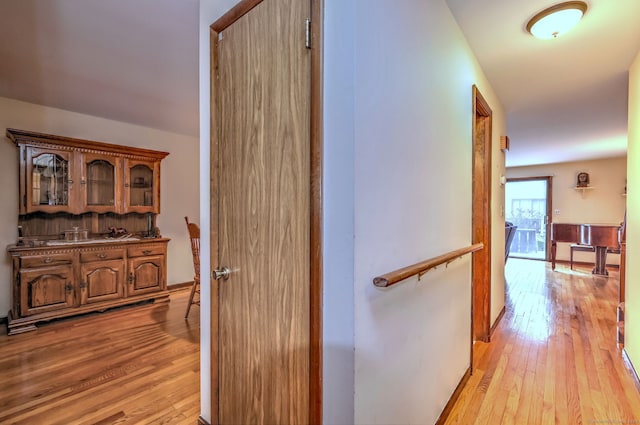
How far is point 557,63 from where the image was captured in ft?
7.66

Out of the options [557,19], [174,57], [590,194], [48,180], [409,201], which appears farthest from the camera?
[590,194]

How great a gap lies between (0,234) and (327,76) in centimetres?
392

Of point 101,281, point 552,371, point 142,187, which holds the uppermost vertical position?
point 142,187

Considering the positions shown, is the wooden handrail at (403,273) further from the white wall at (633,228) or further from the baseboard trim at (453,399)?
the white wall at (633,228)

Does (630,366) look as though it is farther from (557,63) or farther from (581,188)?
(581,188)

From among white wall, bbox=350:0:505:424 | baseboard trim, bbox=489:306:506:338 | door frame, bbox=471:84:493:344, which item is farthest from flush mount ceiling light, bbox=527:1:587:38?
baseboard trim, bbox=489:306:506:338

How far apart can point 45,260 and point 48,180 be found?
2.88 feet

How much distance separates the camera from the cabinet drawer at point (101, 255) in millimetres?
3134

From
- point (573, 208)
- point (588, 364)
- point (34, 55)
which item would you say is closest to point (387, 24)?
point (34, 55)

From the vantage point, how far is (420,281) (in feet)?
4.52

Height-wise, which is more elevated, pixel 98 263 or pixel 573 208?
pixel 573 208

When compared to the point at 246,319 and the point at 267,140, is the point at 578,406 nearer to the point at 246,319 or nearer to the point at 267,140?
the point at 246,319

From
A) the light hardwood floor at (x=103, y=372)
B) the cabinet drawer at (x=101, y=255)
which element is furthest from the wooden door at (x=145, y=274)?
the light hardwood floor at (x=103, y=372)

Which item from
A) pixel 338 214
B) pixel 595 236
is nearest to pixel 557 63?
pixel 338 214
